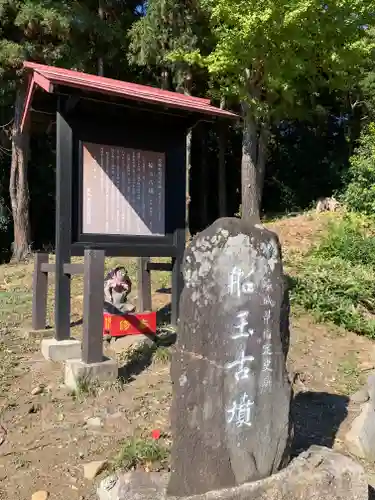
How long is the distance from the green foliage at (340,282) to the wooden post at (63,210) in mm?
3589

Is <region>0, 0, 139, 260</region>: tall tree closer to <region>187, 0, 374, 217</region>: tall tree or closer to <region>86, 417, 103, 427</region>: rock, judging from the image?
<region>187, 0, 374, 217</region>: tall tree

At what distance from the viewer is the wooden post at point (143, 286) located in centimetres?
680

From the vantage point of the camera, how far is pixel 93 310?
495 cm

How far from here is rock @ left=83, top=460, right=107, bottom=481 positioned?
362 centimetres

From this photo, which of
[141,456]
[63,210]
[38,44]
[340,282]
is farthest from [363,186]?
[141,456]

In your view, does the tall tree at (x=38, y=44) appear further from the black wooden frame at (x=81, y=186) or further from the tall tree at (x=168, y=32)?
the black wooden frame at (x=81, y=186)

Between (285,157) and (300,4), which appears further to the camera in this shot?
(285,157)

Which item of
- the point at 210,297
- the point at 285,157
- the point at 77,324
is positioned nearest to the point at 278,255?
the point at 210,297

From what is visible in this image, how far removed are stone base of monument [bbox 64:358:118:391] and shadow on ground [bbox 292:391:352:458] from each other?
5.54ft

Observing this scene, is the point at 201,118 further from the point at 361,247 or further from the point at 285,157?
the point at 285,157

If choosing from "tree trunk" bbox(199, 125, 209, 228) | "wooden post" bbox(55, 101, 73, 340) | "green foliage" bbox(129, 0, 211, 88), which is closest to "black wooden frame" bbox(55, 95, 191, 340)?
"wooden post" bbox(55, 101, 73, 340)

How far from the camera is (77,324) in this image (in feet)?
23.0

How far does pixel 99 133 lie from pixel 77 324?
8.62 feet

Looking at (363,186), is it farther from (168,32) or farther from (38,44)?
(38,44)
